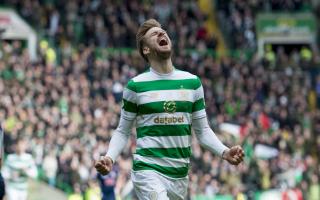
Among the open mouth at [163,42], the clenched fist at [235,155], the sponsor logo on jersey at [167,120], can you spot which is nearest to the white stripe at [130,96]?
the sponsor logo on jersey at [167,120]

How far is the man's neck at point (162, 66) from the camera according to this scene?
7.83 metres

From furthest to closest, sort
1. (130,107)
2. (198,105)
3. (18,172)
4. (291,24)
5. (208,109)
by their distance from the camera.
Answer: (291,24)
(208,109)
(18,172)
(198,105)
(130,107)

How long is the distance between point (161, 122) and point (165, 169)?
14.4 inches

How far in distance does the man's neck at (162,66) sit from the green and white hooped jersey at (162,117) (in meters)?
0.03

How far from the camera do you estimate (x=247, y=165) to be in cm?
2286

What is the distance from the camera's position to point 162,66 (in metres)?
7.84

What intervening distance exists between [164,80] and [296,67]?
23.0m

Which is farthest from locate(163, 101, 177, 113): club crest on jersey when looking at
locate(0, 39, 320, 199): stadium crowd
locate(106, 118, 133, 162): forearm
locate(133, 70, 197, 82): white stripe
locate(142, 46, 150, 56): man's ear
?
locate(0, 39, 320, 199): stadium crowd

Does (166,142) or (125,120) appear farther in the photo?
(125,120)

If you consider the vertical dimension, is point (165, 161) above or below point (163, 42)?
below

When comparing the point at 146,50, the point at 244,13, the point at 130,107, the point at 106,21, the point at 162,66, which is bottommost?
the point at 244,13

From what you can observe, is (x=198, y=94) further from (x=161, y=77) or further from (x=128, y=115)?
(x=128, y=115)

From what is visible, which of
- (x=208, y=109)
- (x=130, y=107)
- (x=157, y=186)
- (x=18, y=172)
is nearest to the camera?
(x=157, y=186)

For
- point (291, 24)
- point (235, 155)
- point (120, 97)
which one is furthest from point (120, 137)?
point (291, 24)
